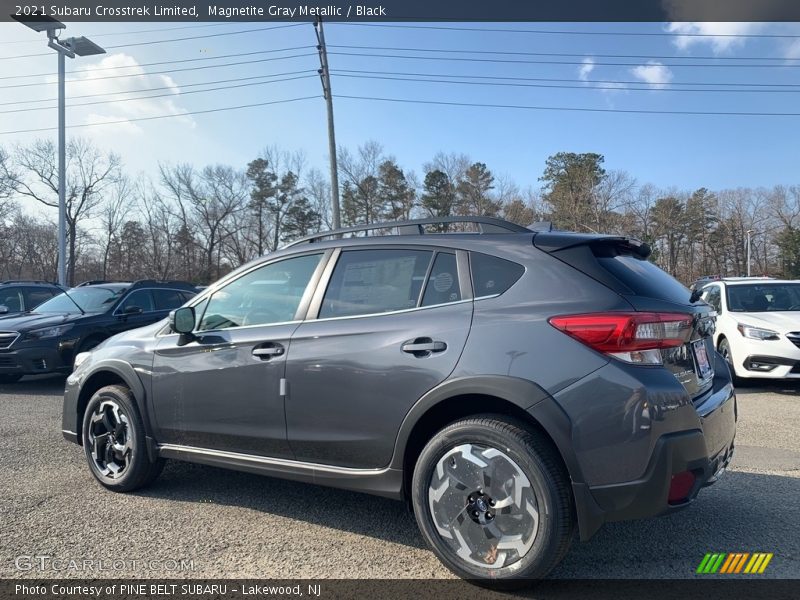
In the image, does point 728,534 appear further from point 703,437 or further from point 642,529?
point 703,437

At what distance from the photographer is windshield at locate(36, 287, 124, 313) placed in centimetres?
959

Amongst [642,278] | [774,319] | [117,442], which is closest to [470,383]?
[642,278]

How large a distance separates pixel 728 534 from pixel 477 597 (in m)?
1.78

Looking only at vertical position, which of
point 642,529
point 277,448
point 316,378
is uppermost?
point 316,378

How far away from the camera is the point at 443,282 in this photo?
10.6ft

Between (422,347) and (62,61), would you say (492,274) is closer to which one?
(422,347)

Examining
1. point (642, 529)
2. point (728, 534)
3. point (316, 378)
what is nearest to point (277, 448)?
point (316, 378)

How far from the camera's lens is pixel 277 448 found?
355 cm

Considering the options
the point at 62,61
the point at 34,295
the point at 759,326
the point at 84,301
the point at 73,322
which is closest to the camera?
the point at 759,326

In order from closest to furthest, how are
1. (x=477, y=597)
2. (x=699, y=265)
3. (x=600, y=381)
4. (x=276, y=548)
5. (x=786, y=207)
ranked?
(x=600, y=381) → (x=477, y=597) → (x=276, y=548) → (x=699, y=265) → (x=786, y=207)

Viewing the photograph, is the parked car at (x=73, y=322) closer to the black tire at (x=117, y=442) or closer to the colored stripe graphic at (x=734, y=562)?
the black tire at (x=117, y=442)

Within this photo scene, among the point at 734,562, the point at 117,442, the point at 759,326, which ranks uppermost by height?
the point at 759,326

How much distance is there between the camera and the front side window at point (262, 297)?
3762 mm

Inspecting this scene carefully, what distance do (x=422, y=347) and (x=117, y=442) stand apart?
274 centimetres
